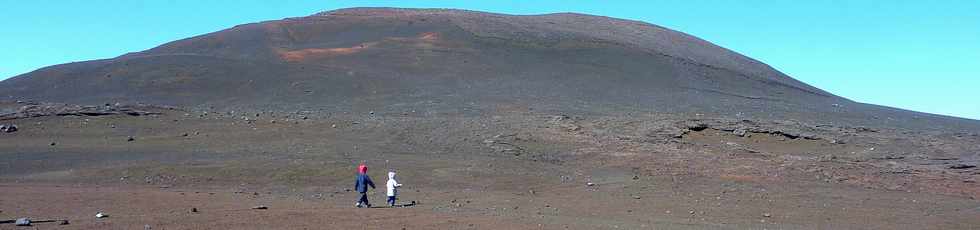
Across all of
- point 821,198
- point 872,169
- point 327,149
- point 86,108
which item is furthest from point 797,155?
point 86,108

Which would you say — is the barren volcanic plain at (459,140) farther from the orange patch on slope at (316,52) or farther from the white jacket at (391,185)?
the white jacket at (391,185)

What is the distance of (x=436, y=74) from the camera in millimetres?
41062

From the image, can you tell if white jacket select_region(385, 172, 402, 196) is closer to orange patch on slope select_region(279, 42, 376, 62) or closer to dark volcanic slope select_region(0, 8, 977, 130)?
dark volcanic slope select_region(0, 8, 977, 130)

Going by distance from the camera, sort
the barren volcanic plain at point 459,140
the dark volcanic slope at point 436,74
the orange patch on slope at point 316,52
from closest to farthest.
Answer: the barren volcanic plain at point 459,140, the dark volcanic slope at point 436,74, the orange patch on slope at point 316,52

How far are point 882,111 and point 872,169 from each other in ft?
67.2

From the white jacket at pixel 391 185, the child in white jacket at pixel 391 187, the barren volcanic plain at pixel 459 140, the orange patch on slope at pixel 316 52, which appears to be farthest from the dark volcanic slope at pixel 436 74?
the white jacket at pixel 391 185

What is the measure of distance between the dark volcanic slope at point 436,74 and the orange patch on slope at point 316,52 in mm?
85

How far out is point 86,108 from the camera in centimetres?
3145

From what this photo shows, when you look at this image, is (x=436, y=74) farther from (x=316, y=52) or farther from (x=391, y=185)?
(x=391, y=185)

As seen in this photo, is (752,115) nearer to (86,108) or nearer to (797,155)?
(797,155)

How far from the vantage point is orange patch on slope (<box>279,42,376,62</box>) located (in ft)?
144

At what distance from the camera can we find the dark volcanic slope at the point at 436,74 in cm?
3588

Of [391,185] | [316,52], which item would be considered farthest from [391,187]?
[316,52]

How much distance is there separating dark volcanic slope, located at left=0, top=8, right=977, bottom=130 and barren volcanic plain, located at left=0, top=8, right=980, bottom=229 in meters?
0.19
